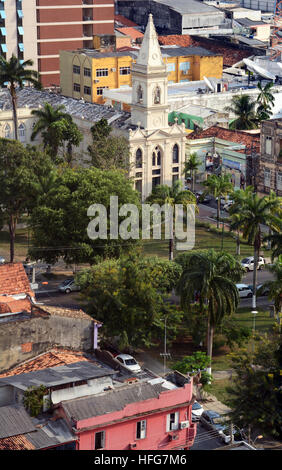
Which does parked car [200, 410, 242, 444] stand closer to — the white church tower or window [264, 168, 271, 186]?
the white church tower

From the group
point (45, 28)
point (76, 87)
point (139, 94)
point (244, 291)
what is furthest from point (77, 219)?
point (45, 28)

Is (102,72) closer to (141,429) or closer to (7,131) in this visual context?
(7,131)

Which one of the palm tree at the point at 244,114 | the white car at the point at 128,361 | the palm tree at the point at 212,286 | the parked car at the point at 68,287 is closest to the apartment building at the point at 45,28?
the palm tree at the point at 244,114

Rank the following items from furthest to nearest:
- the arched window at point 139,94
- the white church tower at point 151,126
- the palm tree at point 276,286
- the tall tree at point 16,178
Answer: the arched window at point 139,94
the white church tower at point 151,126
the tall tree at point 16,178
the palm tree at point 276,286

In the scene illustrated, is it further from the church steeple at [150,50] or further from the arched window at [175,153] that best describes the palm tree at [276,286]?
the church steeple at [150,50]

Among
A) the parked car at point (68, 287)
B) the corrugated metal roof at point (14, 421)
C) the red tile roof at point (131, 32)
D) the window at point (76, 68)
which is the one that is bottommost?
the parked car at point (68, 287)
